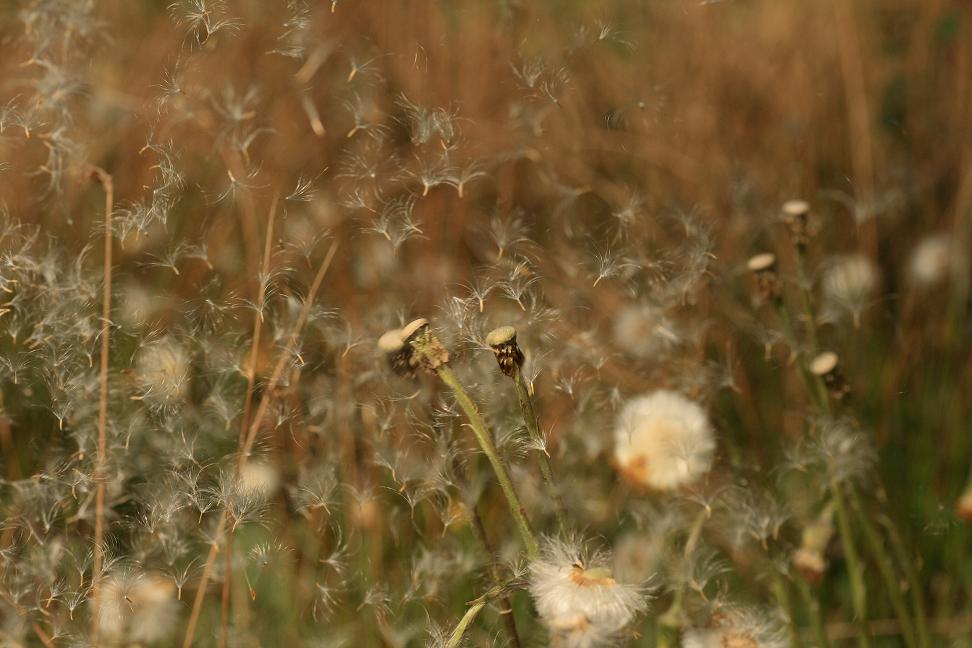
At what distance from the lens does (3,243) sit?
1.07m

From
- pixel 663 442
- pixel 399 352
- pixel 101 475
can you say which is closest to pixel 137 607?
pixel 101 475

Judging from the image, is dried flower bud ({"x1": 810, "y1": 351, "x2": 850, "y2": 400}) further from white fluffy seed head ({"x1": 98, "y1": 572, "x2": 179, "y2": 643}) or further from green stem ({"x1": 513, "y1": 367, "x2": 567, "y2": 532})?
white fluffy seed head ({"x1": 98, "y1": 572, "x2": 179, "y2": 643})

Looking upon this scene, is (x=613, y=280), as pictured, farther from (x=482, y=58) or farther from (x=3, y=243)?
(x=3, y=243)

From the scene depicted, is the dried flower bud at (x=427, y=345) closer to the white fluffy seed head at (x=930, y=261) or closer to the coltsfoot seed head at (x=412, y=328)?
the coltsfoot seed head at (x=412, y=328)

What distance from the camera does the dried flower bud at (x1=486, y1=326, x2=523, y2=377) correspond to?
0.78 meters

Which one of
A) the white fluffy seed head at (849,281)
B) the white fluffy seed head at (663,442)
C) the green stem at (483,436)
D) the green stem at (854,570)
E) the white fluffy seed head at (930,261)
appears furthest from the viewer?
the white fluffy seed head at (930,261)

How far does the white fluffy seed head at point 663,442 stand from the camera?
3.71 ft

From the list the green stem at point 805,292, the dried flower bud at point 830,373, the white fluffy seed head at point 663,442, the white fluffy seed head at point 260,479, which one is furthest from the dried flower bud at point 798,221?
the white fluffy seed head at point 260,479

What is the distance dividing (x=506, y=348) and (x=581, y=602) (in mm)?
206

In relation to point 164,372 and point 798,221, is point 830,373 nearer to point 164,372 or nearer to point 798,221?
point 798,221

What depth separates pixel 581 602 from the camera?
0.79 meters

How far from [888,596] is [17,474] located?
1.04 m

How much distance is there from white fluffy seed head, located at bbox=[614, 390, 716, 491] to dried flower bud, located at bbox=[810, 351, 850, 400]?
143 mm

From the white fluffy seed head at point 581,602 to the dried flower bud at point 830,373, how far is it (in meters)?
0.35
